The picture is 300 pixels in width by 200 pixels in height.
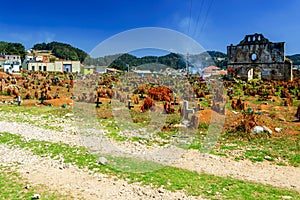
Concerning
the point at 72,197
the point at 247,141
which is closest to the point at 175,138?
the point at 247,141

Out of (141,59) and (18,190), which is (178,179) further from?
(141,59)

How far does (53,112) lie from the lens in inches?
476

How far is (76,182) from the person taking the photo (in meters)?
5.07

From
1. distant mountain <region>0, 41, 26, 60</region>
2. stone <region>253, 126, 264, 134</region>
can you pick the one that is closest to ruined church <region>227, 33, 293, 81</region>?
stone <region>253, 126, 264, 134</region>

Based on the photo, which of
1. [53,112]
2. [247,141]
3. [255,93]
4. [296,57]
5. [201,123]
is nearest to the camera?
[247,141]

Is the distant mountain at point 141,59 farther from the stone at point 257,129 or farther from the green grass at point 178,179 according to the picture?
the green grass at point 178,179

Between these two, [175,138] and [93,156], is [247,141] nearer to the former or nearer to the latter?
[175,138]

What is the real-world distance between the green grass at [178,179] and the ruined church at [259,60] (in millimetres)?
29880

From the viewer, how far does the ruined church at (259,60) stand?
1286 inches

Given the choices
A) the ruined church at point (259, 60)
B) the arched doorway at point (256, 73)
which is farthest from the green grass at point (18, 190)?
the arched doorway at point (256, 73)

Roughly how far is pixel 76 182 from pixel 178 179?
193cm

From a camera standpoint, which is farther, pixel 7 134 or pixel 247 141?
pixel 7 134

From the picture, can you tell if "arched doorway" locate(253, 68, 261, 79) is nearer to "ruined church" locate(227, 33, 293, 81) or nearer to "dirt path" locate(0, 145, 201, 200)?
"ruined church" locate(227, 33, 293, 81)

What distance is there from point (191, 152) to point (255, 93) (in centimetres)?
1349
